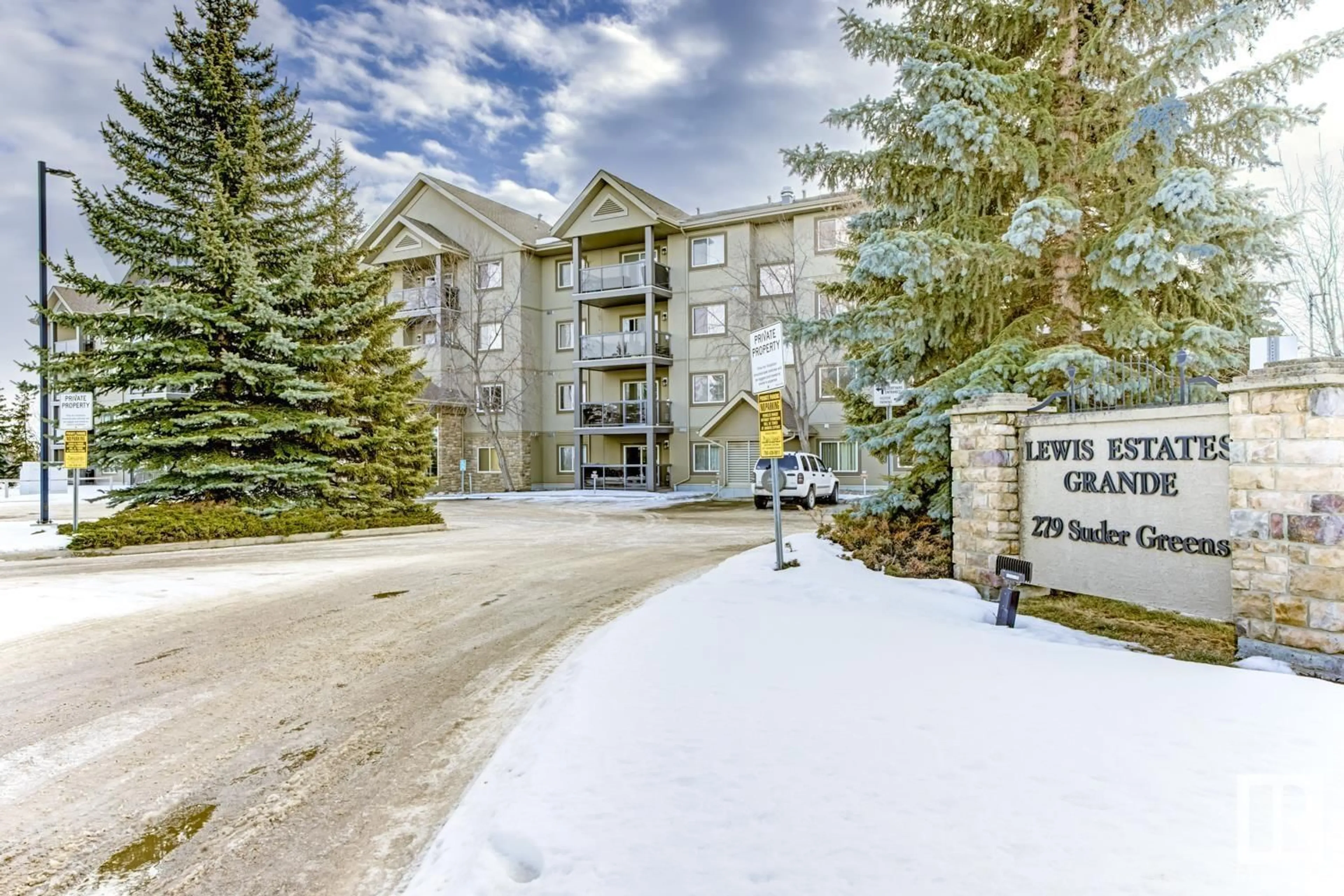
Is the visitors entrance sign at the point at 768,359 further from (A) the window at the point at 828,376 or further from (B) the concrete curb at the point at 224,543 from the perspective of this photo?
(A) the window at the point at 828,376

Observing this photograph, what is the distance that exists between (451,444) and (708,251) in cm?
1447

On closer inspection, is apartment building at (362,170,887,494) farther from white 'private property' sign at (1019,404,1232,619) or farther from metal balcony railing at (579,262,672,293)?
white 'private property' sign at (1019,404,1232,619)

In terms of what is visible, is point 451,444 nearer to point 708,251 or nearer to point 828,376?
point 708,251

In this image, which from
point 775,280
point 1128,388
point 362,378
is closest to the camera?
point 1128,388

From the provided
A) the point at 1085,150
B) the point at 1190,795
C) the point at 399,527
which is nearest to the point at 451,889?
the point at 1190,795

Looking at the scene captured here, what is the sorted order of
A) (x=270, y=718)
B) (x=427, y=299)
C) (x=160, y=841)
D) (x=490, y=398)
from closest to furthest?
(x=160, y=841), (x=270, y=718), (x=490, y=398), (x=427, y=299)

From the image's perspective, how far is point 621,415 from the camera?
3050 cm

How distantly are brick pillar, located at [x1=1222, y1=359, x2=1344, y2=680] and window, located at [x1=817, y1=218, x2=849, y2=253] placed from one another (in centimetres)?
2305

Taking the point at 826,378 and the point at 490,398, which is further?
the point at 490,398

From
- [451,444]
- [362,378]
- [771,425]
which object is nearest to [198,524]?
[362,378]

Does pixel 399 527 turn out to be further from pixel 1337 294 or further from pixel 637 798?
pixel 1337 294

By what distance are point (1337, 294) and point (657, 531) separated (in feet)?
52.5

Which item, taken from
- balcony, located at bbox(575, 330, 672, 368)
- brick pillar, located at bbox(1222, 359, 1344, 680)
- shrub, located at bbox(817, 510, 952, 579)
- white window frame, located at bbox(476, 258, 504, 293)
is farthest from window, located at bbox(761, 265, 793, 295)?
brick pillar, located at bbox(1222, 359, 1344, 680)

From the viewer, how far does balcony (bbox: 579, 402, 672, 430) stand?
2970cm
